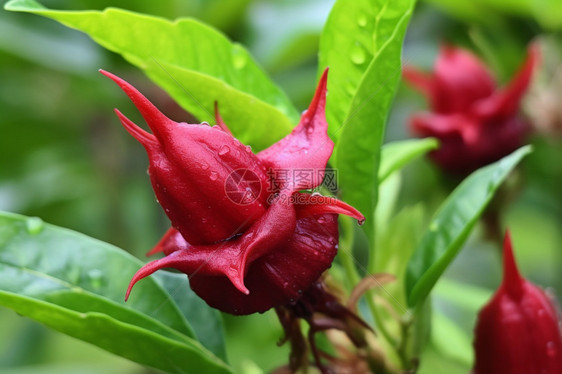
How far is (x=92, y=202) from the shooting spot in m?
2.41

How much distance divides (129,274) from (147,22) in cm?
31

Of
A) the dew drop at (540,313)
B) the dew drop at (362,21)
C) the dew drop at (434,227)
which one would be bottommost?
the dew drop at (540,313)

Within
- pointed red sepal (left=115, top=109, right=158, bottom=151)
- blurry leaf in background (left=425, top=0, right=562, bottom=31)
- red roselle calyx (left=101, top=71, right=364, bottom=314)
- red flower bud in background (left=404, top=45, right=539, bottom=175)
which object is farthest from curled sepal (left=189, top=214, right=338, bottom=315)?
blurry leaf in background (left=425, top=0, right=562, bottom=31)

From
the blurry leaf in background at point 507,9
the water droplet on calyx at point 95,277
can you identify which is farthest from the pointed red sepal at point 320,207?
the blurry leaf in background at point 507,9

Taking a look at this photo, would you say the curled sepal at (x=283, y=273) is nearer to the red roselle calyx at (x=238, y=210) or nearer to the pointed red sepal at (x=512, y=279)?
the red roselle calyx at (x=238, y=210)

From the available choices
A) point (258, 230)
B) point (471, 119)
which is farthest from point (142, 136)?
point (471, 119)

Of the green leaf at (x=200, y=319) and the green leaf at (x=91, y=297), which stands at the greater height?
the green leaf at (x=91, y=297)

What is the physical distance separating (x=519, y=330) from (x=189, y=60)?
515 millimetres

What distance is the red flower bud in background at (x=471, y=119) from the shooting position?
139cm

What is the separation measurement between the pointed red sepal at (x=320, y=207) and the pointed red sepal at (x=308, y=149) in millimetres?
19

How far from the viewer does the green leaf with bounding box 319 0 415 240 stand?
79 cm

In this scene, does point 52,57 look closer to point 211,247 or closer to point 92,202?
point 92,202

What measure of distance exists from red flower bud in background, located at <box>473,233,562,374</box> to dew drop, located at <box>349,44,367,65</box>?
27 cm

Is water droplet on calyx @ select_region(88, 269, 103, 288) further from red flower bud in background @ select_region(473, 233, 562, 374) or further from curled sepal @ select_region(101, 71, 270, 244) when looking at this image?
red flower bud in background @ select_region(473, 233, 562, 374)
